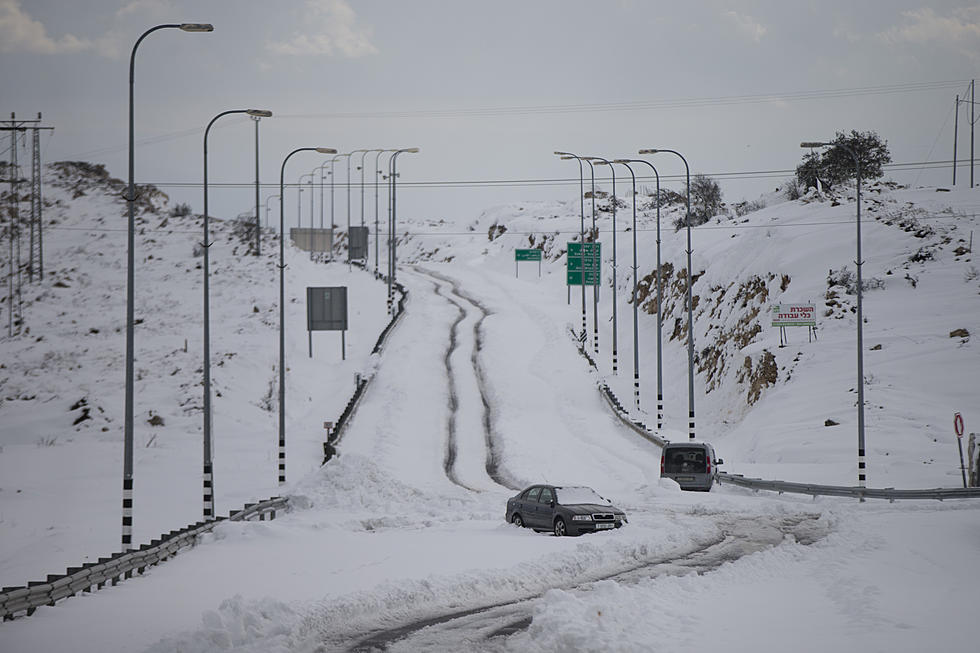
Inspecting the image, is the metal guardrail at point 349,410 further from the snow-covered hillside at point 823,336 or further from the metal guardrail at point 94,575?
the metal guardrail at point 94,575

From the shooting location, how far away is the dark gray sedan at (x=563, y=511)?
22.8 m

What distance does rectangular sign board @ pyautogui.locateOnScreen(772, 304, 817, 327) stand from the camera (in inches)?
1980

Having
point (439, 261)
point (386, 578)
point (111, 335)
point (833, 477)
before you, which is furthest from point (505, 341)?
point (439, 261)

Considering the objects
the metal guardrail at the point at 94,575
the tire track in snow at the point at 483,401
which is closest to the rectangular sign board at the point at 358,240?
the tire track in snow at the point at 483,401

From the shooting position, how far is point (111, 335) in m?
66.6

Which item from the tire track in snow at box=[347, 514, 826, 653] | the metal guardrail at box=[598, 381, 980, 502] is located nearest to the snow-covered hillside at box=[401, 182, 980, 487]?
the metal guardrail at box=[598, 381, 980, 502]

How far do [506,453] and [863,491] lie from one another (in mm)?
16630

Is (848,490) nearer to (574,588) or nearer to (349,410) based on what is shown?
(574,588)

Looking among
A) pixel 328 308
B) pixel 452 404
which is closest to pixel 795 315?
pixel 452 404

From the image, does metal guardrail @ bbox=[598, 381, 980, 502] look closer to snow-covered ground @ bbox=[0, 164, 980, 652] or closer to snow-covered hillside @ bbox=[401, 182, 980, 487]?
snow-covered ground @ bbox=[0, 164, 980, 652]

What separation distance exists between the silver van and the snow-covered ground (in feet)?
3.77

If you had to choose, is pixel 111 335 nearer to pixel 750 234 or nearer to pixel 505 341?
pixel 505 341

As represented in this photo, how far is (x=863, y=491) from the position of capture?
94.0 ft

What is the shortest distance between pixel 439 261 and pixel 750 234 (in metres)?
82.8
